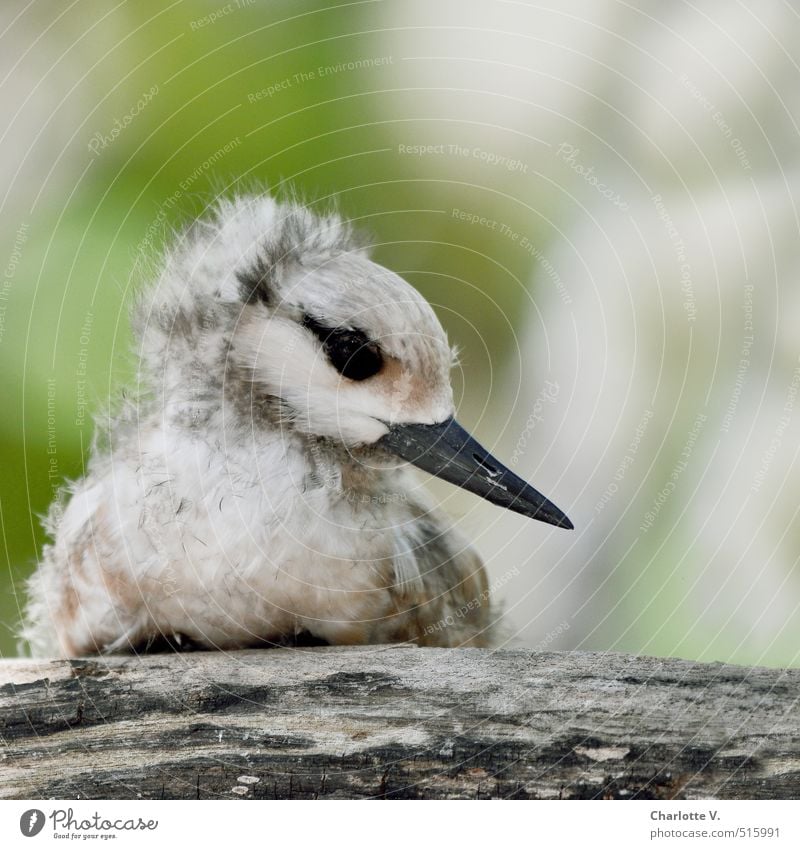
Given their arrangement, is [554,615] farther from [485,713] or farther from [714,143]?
[714,143]

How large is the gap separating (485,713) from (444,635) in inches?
11.6

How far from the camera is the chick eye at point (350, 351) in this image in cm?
107

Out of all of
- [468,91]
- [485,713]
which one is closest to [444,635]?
[485,713]
